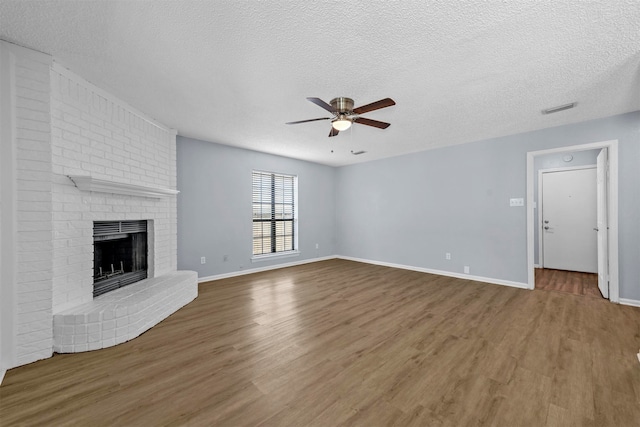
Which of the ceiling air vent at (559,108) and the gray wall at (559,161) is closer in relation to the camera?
the ceiling air vent at (559,108)

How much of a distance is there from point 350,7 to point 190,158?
12.5ft

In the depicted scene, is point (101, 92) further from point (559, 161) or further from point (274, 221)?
point (559, 161)

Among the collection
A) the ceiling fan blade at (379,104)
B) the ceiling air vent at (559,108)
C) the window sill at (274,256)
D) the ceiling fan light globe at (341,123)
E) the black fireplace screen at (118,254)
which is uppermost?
the ceiling air vent at (559,108)

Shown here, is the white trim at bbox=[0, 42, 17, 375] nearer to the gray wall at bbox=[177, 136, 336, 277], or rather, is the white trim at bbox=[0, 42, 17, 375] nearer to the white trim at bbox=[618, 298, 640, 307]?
the gray wall at bbox=[177, 136, 336, 277]

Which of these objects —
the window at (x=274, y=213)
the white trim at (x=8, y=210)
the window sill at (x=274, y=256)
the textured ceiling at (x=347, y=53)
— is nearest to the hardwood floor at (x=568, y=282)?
the textured ceiling at (x=347, y=53)

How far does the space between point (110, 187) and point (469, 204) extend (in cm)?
553

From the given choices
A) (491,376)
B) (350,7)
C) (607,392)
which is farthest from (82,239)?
(607,392)

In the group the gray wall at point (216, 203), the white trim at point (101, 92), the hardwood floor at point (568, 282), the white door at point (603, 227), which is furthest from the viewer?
the gray wall at point (216, 203)

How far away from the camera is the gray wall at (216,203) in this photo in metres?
4.43

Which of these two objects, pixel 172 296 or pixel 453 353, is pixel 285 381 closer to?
pixel 453 353

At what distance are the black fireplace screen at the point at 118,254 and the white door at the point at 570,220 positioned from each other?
779 cm

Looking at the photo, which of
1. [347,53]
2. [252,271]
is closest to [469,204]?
[347,53]

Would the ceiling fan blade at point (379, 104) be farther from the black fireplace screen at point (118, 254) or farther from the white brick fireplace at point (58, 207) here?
the black fireplace screen at point (118, 254)

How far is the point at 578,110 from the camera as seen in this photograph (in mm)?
3322
